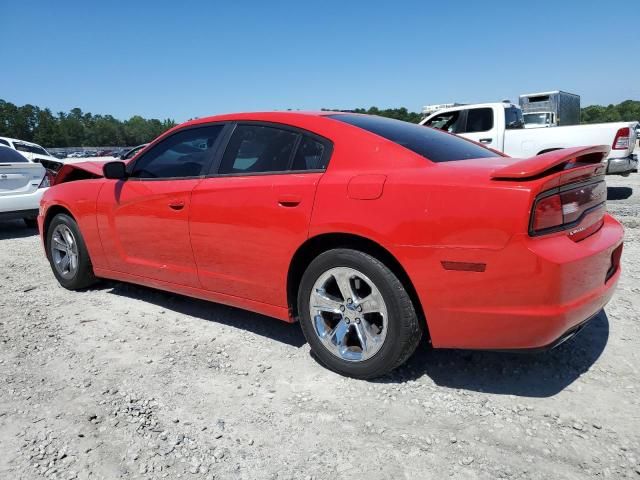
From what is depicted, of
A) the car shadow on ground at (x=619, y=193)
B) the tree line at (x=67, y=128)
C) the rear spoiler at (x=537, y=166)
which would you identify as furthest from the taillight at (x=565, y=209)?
the tree line at (x=67, y=128)

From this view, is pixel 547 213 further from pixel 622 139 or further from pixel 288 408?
pixel 622 139

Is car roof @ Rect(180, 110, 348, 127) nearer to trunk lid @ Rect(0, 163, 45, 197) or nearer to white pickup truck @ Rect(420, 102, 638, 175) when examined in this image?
trunk lid @ Rect(0, 163, 45, 197)

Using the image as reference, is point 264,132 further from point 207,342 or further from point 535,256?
point 535,256

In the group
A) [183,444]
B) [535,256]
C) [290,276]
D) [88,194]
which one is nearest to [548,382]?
[535,256]

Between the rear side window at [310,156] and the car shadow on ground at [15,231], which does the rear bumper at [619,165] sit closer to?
the rear side window at [310,156]

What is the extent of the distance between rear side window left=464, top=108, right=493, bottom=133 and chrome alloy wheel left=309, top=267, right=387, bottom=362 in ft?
27.7

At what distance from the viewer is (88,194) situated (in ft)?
13.9

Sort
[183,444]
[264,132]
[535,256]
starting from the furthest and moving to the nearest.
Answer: [264,132]
[183,444]
[535,256]

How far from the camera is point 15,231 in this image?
8.50 m

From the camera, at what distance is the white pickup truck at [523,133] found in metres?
8.86

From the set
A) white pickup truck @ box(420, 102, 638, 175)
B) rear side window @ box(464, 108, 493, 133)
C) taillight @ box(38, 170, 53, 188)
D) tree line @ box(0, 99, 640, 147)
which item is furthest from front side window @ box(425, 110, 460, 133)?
tree line @ box(0, 99, 640, 147)

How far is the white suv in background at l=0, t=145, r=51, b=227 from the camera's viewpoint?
7.40 m

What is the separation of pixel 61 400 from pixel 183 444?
2.90 ft

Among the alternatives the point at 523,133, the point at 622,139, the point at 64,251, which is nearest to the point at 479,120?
the point at 523,133
